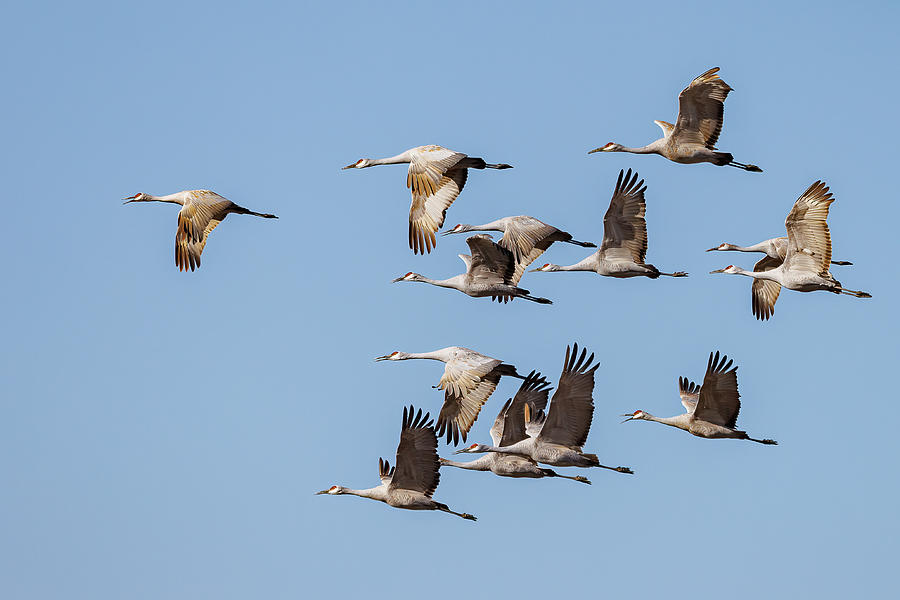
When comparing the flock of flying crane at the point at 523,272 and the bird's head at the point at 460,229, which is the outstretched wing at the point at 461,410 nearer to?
the flock of flying crane at the point at 523,272

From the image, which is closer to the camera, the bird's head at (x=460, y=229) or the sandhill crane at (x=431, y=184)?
the sandhill crane at (x=431, y=184)

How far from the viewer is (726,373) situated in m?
29.7

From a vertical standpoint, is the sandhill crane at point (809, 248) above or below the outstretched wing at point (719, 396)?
above

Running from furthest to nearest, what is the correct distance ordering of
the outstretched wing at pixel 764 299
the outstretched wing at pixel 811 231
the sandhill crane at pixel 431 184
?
the outstretched wing at pixel 764 299 → the outstretched wing at pixel 811 231 → the sandhill crane at pixel 431 184

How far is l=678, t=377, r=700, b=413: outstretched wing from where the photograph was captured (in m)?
33.1

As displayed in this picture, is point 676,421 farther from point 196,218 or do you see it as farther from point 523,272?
point 196,218

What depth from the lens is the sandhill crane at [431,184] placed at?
2800 cm

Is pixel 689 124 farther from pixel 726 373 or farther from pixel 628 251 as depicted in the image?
pixel 726 373

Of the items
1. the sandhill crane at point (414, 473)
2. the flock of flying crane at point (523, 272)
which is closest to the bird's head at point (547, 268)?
the flock of flying crane at point (523, 272)

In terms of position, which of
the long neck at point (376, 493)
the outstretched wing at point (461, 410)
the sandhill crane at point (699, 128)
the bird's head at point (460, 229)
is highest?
the sandhill crane at point (699, 128)

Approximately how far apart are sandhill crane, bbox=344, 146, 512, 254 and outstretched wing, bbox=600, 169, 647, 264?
2476mm

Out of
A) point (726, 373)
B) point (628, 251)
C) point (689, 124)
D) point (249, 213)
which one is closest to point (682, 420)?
point (726, 373)

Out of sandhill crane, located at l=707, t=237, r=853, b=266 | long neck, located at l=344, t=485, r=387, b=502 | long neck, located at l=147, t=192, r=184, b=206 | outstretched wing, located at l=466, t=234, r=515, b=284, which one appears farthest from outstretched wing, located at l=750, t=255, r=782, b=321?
long neck, located at l=147, t=192, r=184, b=206

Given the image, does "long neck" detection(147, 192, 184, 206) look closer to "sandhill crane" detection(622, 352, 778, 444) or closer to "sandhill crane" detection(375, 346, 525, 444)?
"sandhill crane" detection(375, 346, 525, 444)
